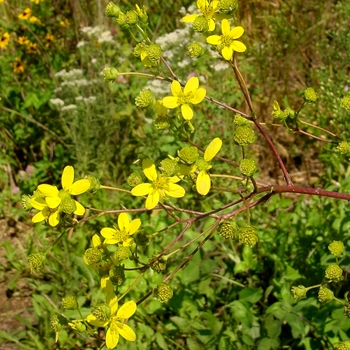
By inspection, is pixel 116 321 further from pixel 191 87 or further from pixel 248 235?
pixel 191 87

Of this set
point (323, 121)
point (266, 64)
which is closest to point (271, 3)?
point (266, 64)

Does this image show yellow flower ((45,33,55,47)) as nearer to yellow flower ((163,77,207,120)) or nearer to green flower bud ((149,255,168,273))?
yellow flower ((163,77,207,120))

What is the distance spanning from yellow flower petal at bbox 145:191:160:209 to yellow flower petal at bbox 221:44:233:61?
379mm

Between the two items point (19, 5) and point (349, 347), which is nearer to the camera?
point (349, 347)

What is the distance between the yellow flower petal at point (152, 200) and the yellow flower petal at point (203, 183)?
10 centimetres

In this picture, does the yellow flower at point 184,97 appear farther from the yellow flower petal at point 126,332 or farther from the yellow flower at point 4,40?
the yellow flower at point 4,40

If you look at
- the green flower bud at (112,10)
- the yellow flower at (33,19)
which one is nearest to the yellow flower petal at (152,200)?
the green flower bud at (112,10)

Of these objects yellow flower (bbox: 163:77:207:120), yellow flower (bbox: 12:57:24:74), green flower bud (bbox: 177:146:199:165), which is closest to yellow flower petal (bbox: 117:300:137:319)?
green flower bud (bbox: 177:146:199:165)

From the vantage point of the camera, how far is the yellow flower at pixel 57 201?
49.2 inches

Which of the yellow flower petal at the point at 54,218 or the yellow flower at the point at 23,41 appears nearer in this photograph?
the yellow flower petal at the point at 54,218

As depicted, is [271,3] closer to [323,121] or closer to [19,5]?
[323,121]

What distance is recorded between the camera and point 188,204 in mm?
2764

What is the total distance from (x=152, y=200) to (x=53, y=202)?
0.22 meters

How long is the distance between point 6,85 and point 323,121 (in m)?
1.92
